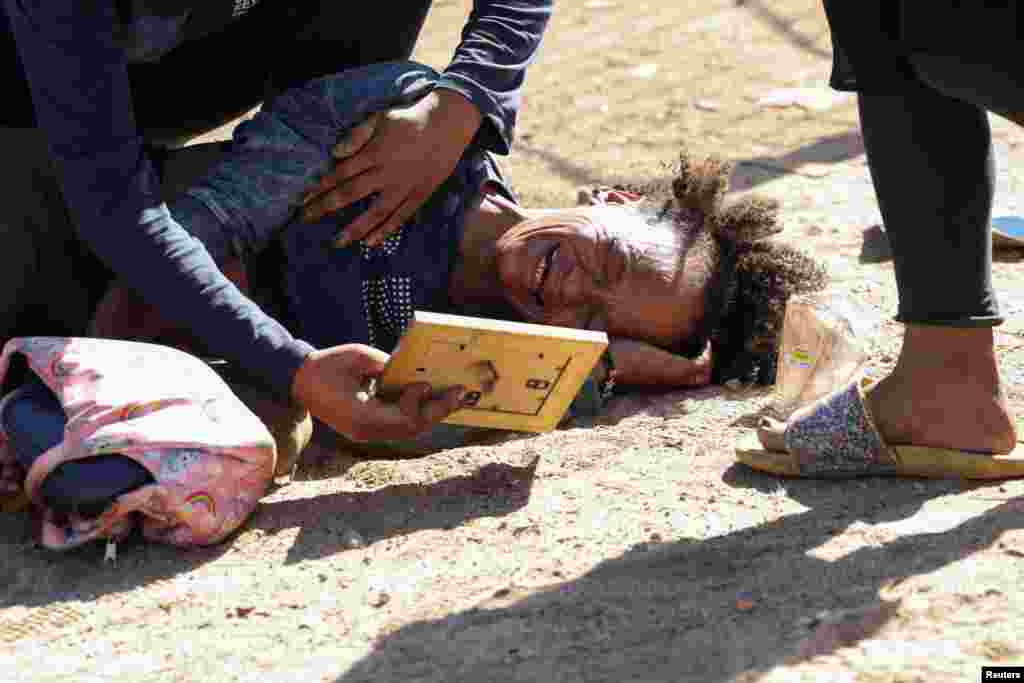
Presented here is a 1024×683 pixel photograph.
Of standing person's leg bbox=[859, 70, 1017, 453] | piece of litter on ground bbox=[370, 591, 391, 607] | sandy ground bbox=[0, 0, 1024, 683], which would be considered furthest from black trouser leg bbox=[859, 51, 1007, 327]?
piece of litter on ground bbox=[370, 591, 391, 607]

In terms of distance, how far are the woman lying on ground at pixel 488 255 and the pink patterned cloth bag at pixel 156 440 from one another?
1.10 ft

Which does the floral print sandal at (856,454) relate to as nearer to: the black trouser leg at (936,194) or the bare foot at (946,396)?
the bare foot at (946,396)

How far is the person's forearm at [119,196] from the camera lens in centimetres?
245

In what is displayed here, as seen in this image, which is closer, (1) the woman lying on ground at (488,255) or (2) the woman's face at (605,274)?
(1) the woman lying on ground at (488,255)

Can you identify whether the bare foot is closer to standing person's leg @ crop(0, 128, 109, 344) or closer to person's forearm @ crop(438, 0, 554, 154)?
person's forearm @ crop(438, 0, 554, 154)

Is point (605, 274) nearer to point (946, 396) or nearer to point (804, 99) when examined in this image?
point (946, 396)

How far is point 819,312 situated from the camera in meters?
2.96

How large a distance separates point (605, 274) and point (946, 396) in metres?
0.91

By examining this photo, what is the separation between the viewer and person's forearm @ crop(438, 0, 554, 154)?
3029 millimetres

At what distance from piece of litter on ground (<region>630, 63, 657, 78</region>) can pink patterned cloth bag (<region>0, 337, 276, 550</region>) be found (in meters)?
3.67

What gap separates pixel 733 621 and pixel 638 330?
130 centimetres

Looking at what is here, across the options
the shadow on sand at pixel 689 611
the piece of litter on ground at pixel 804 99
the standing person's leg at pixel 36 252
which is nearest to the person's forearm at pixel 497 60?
the standing person's leg at pixel 36 252

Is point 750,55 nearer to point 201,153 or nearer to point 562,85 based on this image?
point 562,85

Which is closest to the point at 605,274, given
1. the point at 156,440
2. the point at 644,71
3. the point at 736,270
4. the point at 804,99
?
the point at 736,270
